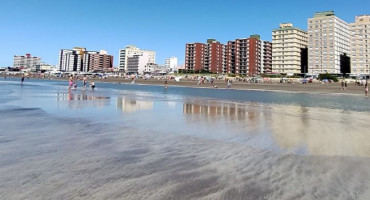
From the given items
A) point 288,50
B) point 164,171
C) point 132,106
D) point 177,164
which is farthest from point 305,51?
point 164,171

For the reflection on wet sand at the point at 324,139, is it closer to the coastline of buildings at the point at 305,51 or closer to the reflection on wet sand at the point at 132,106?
the reflection on wet sand at the point at 132,106

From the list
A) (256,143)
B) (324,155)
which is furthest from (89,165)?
(324,155)

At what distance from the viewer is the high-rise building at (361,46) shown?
128 metres

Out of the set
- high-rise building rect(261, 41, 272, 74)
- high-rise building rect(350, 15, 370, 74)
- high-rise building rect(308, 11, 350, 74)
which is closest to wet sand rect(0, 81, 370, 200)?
high-rise building rect(308, 11, 350, 74)

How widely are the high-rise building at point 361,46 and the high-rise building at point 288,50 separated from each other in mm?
23153

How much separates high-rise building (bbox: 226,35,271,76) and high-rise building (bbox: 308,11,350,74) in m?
26.0

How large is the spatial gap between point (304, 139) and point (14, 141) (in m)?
8.42

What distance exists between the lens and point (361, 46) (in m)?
130

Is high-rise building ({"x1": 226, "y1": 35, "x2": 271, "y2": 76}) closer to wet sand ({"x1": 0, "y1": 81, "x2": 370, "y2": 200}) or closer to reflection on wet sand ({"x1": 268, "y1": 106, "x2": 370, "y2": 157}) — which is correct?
reflection on wet sand ({"x1": 268, "y1": 106, "x2": 370, "y2": 157})

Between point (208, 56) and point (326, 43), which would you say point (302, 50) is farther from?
point (208, 56)

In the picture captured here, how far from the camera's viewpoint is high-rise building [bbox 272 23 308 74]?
137m

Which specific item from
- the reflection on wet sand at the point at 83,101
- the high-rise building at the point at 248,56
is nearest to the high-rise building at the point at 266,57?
the high-rise building at the point at 248,56

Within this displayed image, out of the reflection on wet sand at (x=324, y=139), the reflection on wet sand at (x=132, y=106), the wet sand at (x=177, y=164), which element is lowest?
the reflection on wet sand at (x=324, y=139)

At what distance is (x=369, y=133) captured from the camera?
30.4 ft
